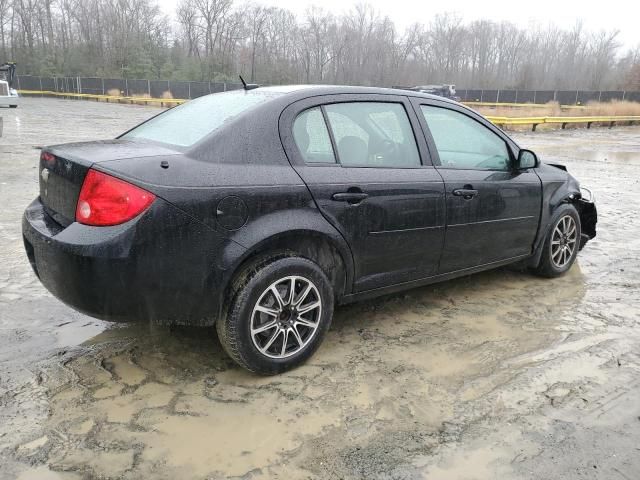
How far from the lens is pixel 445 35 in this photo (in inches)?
3322

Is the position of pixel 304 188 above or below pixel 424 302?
above

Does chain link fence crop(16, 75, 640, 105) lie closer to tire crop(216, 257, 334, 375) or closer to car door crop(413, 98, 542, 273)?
car door crop(413, 98, 542, 273)

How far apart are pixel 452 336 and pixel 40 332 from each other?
9.14 ft

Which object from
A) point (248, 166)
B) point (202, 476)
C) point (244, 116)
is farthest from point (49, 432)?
point (244, 116)

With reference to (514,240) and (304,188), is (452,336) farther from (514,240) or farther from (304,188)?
(304,188)

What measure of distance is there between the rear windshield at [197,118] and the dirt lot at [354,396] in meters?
1.30

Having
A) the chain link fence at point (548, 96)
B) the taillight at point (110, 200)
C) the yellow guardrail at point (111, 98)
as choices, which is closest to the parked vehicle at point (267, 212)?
the taillight at point (110, 200)

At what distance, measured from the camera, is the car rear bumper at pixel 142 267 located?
259 cm

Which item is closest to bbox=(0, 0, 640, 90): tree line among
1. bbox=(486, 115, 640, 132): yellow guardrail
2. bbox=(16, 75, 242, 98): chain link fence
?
bbox=(16, 75, 242, 98): chain link fence

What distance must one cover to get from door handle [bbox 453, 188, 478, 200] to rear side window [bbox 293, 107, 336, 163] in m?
1.03

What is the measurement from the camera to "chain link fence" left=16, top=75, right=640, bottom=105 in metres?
46.7

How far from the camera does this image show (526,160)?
4.31 meters

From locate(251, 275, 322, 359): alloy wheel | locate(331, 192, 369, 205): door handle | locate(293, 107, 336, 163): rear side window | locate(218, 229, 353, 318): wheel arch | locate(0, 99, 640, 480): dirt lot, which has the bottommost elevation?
locate(0, 99, 640, 480): dirt lot

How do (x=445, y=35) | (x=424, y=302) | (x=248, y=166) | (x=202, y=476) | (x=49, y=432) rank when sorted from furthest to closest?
(x=445, y=35)
(x=424, y=302)
(x=248, y=166)
(x=49, y=432)
(x=202, y=476)
